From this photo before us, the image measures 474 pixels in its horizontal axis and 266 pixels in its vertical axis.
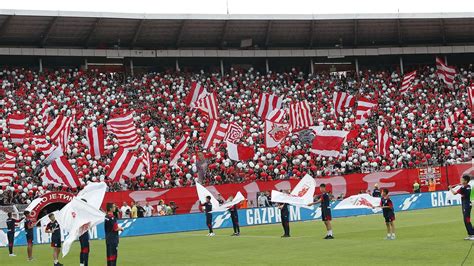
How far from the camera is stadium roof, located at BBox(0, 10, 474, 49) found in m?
56.1

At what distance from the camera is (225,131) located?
43.1m

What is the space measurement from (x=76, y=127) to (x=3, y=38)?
37.4 feet

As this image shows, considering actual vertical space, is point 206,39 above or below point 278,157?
above

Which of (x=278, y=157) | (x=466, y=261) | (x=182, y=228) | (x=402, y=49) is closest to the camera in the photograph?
(x=466, y=261)

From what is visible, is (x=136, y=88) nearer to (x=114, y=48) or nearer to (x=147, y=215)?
(x=114, y=48)

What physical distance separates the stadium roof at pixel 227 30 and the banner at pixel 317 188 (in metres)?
17.8

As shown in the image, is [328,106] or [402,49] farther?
[402,49]

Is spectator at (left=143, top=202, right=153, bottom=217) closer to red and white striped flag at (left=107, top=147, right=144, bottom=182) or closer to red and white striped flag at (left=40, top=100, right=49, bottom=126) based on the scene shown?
red and white striped flag at (left=107, top=147, right=144, bottom=182)

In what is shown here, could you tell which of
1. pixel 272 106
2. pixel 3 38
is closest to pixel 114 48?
pixel 3 38

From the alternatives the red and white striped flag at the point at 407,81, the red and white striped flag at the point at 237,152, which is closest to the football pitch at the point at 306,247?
the red and white striped flag at the point at 237,152

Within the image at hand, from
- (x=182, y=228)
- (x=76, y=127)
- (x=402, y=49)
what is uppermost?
(x=402, y=49)

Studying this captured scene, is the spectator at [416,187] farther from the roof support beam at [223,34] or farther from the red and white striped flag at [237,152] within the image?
the roof support beam at [223,34]

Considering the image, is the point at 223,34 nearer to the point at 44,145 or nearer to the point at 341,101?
the point at 341,101

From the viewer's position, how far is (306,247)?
25.1m
